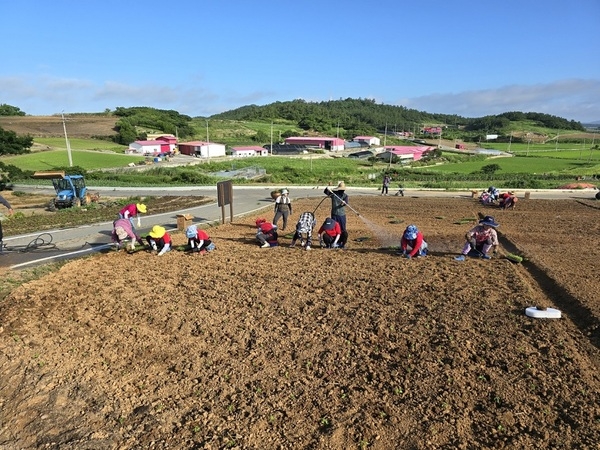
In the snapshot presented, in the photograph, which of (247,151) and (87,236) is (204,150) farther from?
(87,236)

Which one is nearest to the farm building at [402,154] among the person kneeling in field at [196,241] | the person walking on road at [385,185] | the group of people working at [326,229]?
the person walking on road at [385,185]

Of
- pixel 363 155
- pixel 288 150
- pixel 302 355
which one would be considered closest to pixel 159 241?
pixel 302 355

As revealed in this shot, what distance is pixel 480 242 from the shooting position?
10781 mm

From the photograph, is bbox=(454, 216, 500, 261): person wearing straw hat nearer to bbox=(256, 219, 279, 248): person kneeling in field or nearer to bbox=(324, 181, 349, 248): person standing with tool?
bbox=(324, 181, 349, 248): person standing with tool

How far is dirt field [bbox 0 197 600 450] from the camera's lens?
4.43 meters

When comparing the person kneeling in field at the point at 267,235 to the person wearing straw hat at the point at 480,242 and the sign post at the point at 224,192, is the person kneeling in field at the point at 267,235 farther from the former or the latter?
the person wearing straw hat at the point at 480,242

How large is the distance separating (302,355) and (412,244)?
19.0 ft

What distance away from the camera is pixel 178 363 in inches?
226

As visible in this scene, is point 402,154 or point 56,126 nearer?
point 402,154

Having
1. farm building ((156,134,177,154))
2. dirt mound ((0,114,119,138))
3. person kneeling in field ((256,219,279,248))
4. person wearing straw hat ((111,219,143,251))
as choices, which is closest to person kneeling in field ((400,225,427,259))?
person kneeling in field ((256,219,279,248))

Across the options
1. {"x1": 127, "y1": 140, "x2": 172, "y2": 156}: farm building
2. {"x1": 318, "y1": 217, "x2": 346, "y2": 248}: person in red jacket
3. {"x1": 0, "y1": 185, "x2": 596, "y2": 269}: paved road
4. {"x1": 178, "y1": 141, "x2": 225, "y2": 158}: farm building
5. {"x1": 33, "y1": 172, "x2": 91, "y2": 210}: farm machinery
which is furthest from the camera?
{"x1": 178, "y1": 141, "x2": 225, "y2": 158}: farm building

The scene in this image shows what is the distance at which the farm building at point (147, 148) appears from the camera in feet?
241

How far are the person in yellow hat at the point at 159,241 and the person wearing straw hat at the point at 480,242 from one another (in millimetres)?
7548

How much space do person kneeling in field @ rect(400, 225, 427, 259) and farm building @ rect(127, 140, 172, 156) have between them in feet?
228
